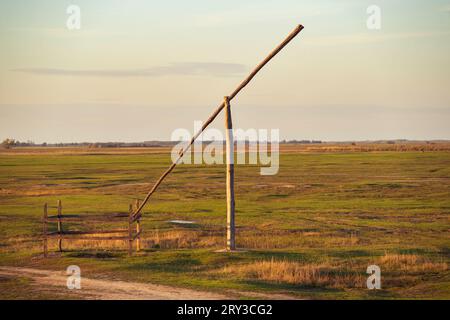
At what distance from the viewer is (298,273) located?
67.6 ft

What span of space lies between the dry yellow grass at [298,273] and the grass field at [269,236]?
4 cm

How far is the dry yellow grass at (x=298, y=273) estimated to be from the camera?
2012 centimetres

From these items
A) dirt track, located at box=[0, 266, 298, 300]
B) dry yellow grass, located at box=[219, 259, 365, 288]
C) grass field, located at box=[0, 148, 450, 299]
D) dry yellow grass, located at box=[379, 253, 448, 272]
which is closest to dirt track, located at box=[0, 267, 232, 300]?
dirt track, located at box=[0, 266, 298, 300]

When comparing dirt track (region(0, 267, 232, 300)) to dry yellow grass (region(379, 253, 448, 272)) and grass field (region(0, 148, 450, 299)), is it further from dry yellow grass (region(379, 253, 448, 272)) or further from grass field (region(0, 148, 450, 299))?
dry yellow grass (region(379, 253, 448, 272))

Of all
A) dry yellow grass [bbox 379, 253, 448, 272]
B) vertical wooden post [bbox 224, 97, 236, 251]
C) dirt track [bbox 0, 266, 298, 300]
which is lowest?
dirt track [bbox 0, 266, 298, 300]

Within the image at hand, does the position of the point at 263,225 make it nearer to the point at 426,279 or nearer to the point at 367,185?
the point at 426,279

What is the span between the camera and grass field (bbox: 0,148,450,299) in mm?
20250

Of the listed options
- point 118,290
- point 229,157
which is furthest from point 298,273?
point 118,290

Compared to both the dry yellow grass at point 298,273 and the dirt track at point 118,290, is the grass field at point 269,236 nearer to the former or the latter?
the dry yellow grass at point 298,273

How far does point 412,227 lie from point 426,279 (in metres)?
12.8

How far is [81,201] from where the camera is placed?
46.9 m

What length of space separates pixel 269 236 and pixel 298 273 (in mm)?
9862

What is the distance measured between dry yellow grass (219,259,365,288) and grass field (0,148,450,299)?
4cm

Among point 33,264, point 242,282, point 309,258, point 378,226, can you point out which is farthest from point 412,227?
point 33,264
